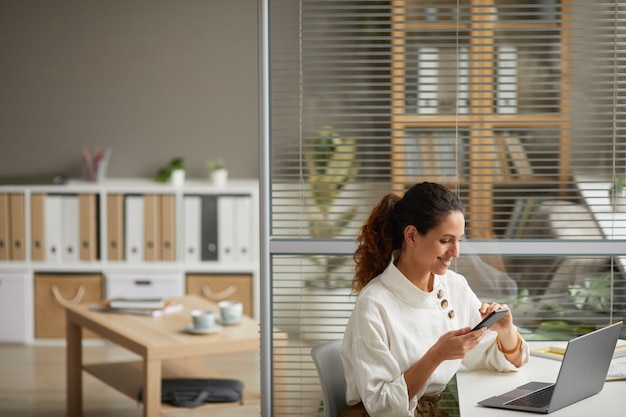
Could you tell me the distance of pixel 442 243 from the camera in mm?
2559

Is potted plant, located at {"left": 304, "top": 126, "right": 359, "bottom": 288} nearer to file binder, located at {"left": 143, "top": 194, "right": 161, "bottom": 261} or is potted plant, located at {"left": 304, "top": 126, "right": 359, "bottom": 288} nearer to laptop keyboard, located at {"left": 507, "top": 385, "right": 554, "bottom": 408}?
laptop keyboard, located at {"left": 507, "top": 385, "right": 554, "bottom": 408}

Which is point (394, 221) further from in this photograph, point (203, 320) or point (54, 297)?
point (54, 297)

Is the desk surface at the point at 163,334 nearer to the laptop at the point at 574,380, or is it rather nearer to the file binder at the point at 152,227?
Answer: the file binder at the point at 152,227

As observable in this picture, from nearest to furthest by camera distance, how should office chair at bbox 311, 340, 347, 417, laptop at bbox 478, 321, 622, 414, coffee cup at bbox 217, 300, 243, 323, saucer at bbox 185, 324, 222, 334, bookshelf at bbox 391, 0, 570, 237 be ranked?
laptop at bbox 478, 321, 622, 414, office chair at bbox 311, 340, 347, 417, bookshelf at bbox 391, 0, 570, 237, saucer at bbox 185, 324, 222, 334, coffee cup at bbox 217, 300, 243, 323

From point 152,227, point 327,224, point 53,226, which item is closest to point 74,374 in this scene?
point 152,227

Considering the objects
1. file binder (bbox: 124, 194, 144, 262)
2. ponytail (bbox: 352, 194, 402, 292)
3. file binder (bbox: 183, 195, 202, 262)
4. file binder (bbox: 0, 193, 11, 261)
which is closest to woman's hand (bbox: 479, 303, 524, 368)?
ponytail (bbox: 352, 194, 402, 292)

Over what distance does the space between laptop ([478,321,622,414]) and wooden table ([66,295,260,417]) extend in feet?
5.51

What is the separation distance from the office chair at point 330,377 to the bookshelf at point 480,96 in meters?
0.55

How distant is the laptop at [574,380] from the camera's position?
2258mm

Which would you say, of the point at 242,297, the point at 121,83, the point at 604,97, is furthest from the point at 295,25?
the point at 121,83

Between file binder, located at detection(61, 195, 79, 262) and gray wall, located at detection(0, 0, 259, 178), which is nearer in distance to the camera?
file binder, located at detection(61, 195, 79, 262)

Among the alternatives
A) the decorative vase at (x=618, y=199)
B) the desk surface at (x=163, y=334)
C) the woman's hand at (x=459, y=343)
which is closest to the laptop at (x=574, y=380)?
the woman's hand at (x=459, y=343)

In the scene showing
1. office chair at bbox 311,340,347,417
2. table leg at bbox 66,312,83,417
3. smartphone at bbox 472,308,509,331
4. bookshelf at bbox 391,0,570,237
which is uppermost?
bookshelf at bbox 391,0,570,237

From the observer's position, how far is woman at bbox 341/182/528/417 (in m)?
2.46
